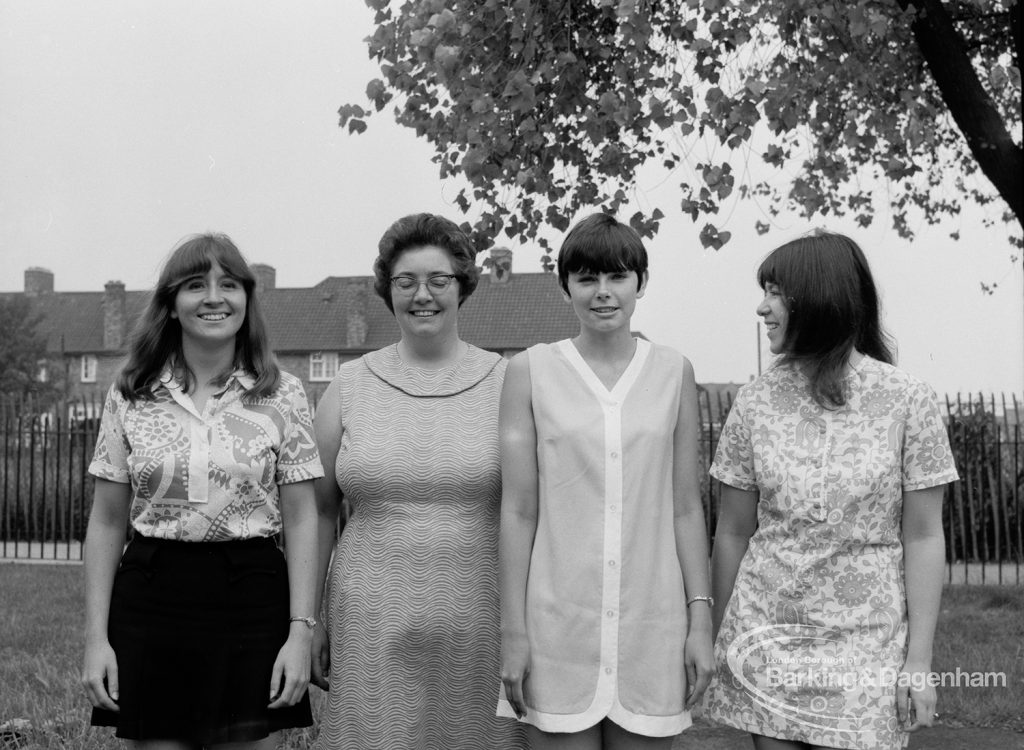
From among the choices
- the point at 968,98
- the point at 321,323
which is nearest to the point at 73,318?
the point at 321,323

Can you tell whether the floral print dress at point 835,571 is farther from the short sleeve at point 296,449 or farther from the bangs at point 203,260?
the bangs at point 203,260

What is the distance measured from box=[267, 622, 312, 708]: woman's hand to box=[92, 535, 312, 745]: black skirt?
0.10ft

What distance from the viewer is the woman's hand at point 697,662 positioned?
2.56m

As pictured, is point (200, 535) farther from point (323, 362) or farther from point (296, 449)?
point (323, 362)

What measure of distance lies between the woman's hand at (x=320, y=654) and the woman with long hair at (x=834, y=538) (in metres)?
1.12

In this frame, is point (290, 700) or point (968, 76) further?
point (968, 76)

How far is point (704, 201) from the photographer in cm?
632

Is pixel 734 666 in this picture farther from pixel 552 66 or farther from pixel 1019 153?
pixel 1019 153

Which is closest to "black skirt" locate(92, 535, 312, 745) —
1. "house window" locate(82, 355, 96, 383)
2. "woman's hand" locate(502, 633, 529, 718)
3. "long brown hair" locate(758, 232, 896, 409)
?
"woman's hand" locate(502, 633, 529, 718)

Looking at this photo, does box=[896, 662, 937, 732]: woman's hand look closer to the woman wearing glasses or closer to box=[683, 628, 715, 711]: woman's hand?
box=[683, 628, 715, 711]: woman's hand

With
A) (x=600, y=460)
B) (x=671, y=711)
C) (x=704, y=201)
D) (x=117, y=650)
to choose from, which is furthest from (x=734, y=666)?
(x=704, y=201)

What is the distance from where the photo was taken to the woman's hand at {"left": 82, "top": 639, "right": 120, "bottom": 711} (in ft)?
8.75

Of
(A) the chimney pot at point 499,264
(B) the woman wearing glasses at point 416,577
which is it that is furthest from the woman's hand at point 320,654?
(A) the chimney pot at point 499,264

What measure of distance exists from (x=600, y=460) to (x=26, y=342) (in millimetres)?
43542
